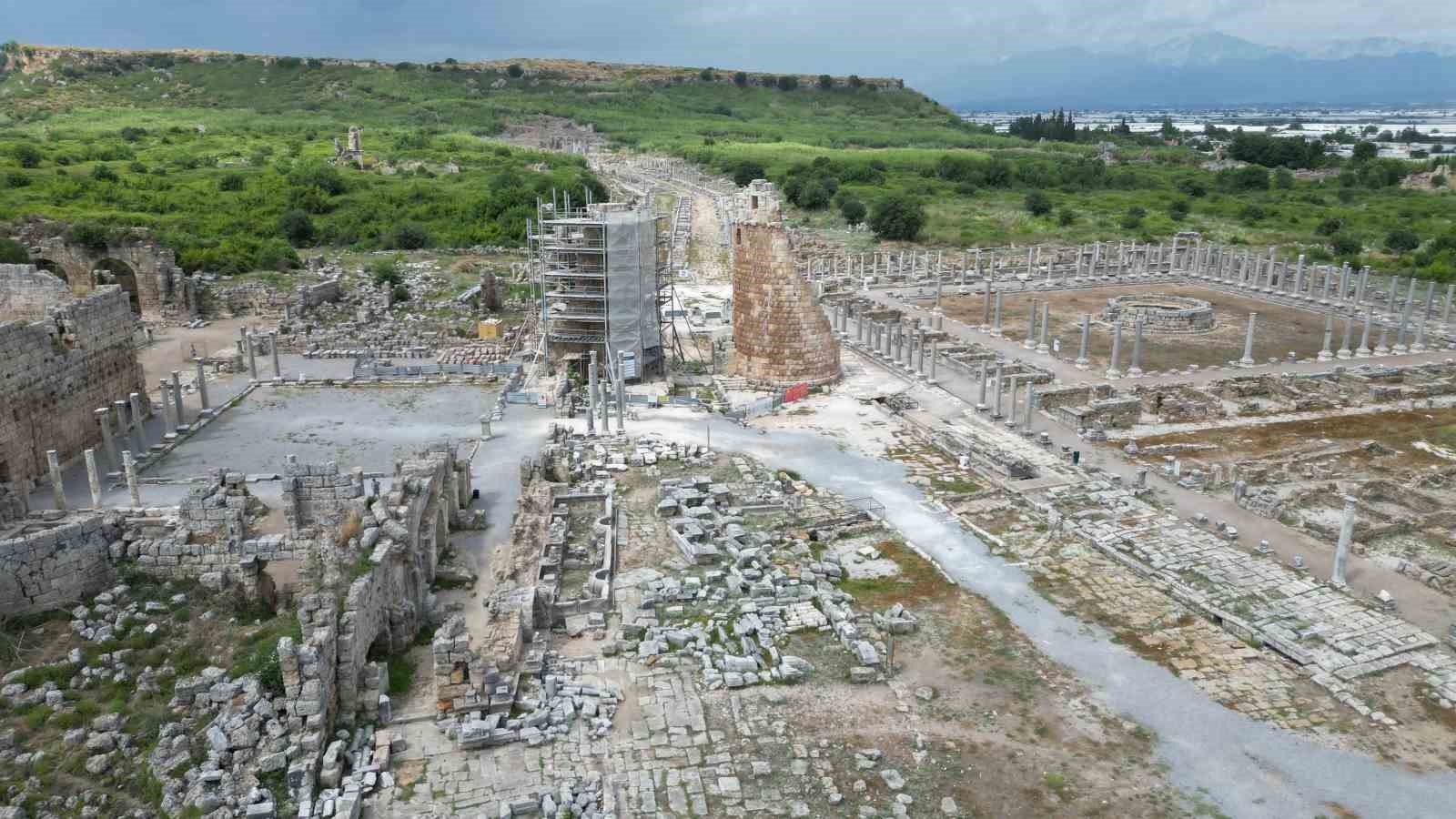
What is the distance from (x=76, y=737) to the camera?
14789 mm

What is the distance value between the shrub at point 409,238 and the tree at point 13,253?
16.8 metres

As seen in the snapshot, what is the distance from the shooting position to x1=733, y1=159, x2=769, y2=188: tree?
82812 mm

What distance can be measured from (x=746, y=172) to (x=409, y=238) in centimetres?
3744

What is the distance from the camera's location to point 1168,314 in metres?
44.3

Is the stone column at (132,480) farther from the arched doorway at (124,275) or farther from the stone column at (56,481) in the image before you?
the arched doorway at (124,275)

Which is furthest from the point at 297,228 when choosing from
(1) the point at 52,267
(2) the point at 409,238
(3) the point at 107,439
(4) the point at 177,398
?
(3) the point at 107,439

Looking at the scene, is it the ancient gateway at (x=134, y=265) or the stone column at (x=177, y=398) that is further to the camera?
the ancient gateway at (x=134, y=265)

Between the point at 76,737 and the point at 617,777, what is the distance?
788cm

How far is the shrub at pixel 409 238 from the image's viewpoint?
177 ft

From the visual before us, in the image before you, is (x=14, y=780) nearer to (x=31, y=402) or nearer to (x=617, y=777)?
(x=617, y=777)

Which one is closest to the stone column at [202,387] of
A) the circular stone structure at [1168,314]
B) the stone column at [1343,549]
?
the stone column at [1343,549]

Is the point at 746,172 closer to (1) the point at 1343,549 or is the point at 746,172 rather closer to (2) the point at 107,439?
(2) the point at 107,439

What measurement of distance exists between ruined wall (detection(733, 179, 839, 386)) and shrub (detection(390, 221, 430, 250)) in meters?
26.0

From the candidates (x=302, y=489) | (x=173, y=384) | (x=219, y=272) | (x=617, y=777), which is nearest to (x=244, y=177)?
(x=219, y=272)
